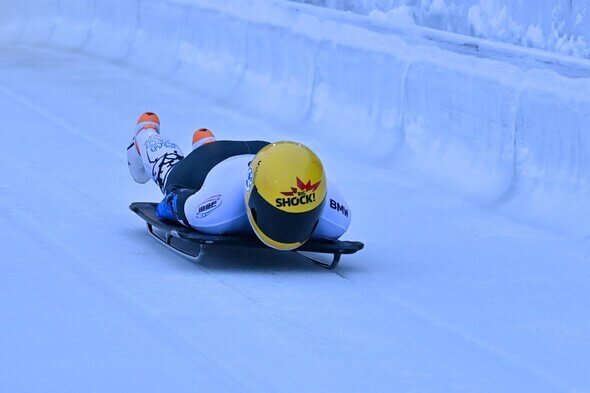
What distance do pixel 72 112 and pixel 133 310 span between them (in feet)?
15.2

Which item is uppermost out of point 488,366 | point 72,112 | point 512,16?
point 512,16

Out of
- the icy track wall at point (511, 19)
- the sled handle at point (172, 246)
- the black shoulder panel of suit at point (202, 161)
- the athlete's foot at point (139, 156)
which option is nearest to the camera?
the sled handle at point (172, 246)

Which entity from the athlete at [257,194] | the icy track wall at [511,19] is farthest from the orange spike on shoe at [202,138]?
the icy track wall at [511,19]

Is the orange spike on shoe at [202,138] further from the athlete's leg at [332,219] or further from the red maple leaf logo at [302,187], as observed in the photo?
the red maple leaf logo at [302,187]

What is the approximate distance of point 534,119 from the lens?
695 centimetres

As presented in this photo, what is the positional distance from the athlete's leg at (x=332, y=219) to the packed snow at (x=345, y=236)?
15cm

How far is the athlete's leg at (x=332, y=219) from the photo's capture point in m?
5.47

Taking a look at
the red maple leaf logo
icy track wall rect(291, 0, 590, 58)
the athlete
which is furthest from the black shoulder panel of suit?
icy track wall rect(291, 0, 590, 58)

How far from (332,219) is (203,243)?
0.53m

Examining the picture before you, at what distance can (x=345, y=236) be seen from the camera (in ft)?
20.6

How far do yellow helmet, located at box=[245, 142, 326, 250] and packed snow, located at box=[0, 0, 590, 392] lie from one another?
209mm

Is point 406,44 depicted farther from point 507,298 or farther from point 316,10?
point 507,298

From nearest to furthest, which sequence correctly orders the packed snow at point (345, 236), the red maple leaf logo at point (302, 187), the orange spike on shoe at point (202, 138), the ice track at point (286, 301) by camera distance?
the ice track at point (286, 301) < the packed snow at point (345, 236) < the red maple leaf logo at point (302, 187) < the orange spike on shoe at point (202, 138)

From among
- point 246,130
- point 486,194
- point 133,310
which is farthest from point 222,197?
point 246,130
